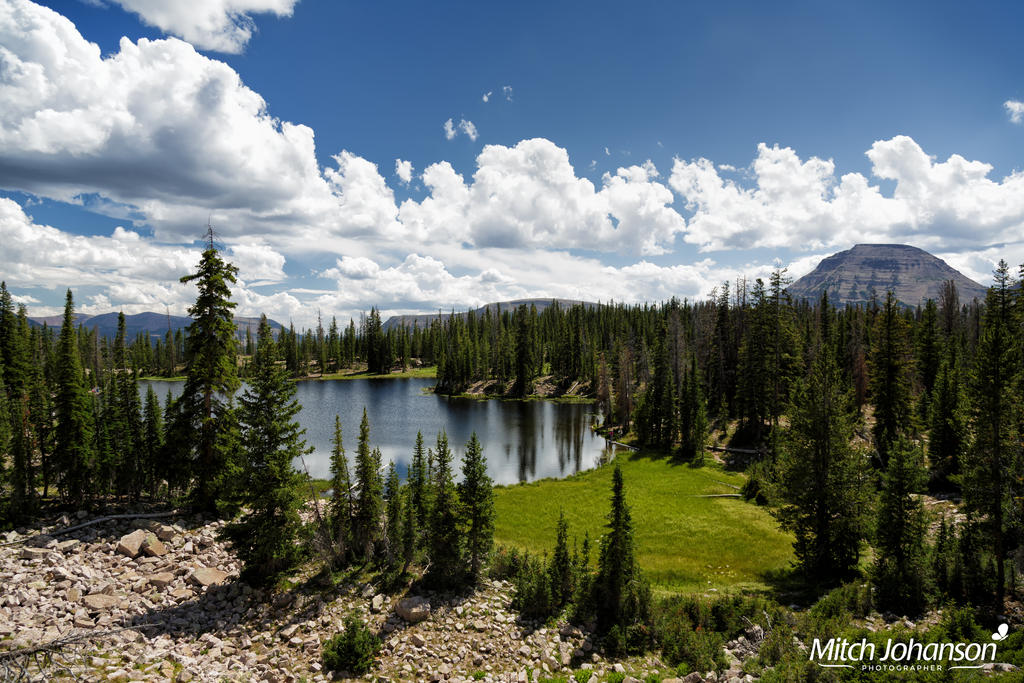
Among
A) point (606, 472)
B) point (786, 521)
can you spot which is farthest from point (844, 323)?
point (786, 521)

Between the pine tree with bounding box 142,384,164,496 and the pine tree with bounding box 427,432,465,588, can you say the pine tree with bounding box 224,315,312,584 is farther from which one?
the pine tree with bounding box 142,384,164,496

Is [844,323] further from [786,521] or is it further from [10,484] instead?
[10,484]

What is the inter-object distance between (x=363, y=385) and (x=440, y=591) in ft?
420

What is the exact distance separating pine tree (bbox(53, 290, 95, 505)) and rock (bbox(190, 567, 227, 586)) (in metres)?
10.9

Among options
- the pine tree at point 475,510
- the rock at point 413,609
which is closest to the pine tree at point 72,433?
the rock at point 413,609

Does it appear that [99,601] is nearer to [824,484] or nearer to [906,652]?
[906,652]

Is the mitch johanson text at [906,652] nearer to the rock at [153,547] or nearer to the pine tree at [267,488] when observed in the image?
the pine tree at [267,488]

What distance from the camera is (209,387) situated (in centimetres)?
2942

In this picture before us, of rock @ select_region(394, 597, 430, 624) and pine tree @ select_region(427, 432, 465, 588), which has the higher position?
pine tree @ select_region(427, 432, 465, 588)

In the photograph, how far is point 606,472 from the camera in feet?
174

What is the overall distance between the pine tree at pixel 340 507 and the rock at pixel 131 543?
A: 896 cm

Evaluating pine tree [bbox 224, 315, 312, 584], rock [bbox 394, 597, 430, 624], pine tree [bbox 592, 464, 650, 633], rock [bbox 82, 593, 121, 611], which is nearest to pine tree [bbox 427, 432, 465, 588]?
rock [bbox 394, 597, 430, 624]

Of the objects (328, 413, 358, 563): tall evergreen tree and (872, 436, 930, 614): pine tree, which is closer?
(872, 436, 930, 614): pine tree

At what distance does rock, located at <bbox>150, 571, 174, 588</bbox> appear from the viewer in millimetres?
21250
